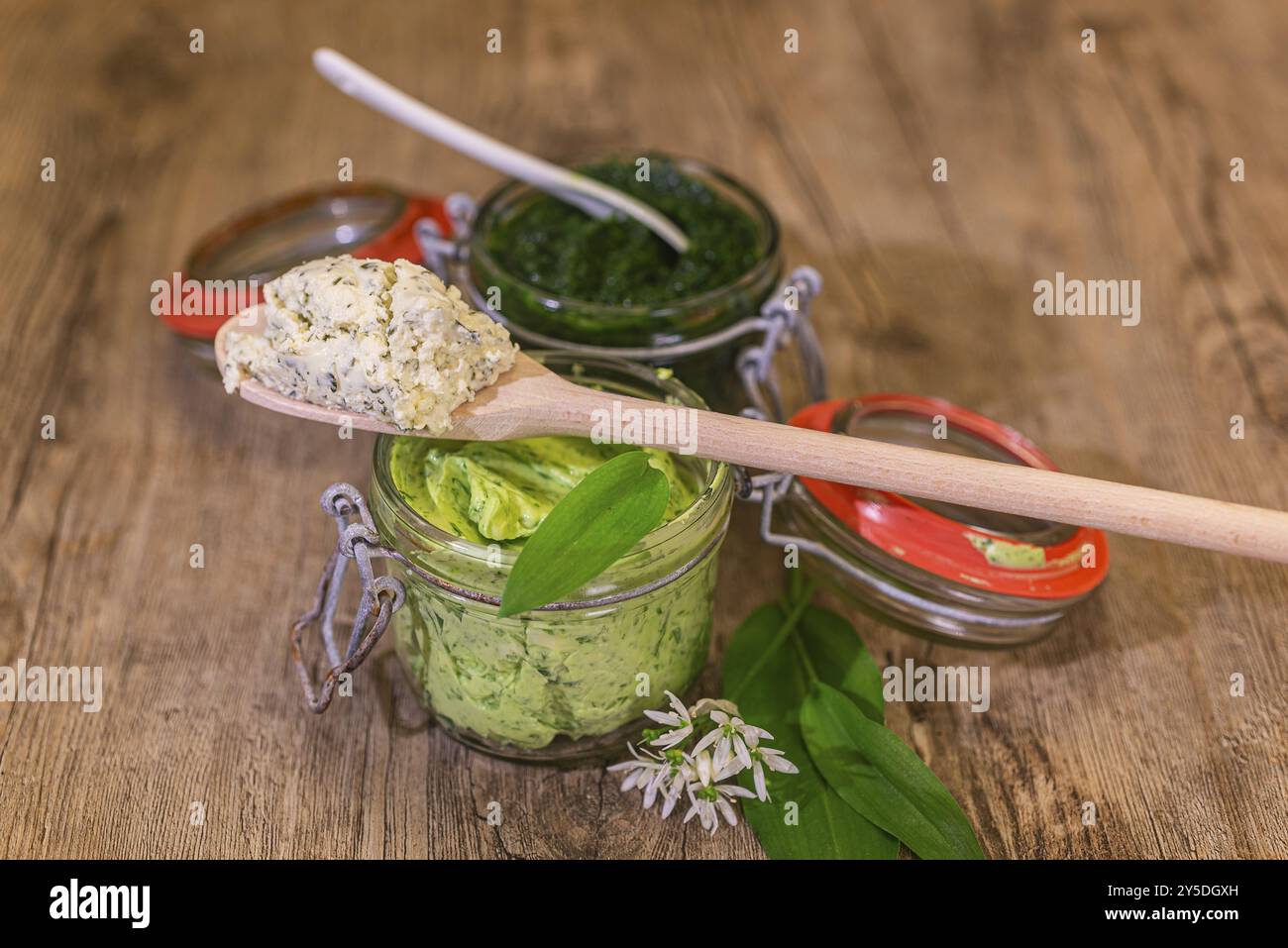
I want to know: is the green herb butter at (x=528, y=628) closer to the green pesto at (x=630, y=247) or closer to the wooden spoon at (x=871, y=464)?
the wooden spoon at (x=871, y=464)

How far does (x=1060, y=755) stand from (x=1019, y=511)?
0.29 meters

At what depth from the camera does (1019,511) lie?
46.1 inches

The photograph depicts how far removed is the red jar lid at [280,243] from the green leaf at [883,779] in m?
0.87

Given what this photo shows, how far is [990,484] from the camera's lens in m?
1.16

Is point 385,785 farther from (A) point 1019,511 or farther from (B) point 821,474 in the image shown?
(A) point 1019,511

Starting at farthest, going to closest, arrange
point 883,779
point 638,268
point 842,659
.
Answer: point 638,268 → point 842,659 → point 883,779

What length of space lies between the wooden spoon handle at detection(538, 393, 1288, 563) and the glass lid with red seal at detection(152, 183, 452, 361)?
639mm

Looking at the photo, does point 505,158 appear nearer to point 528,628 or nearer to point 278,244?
point 278,244

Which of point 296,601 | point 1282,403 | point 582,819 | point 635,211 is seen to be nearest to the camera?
point 582,819

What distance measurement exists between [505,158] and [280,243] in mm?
442

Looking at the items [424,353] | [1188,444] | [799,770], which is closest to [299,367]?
[424,353]

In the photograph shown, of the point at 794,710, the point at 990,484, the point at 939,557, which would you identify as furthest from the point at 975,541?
the point at 794,710

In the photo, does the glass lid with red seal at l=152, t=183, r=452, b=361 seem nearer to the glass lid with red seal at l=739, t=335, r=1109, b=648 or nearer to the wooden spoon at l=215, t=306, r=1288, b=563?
the wooden spoon at l=215, t=306, r=1288, b=563

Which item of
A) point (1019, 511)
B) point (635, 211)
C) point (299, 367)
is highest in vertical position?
point (635, 211)
